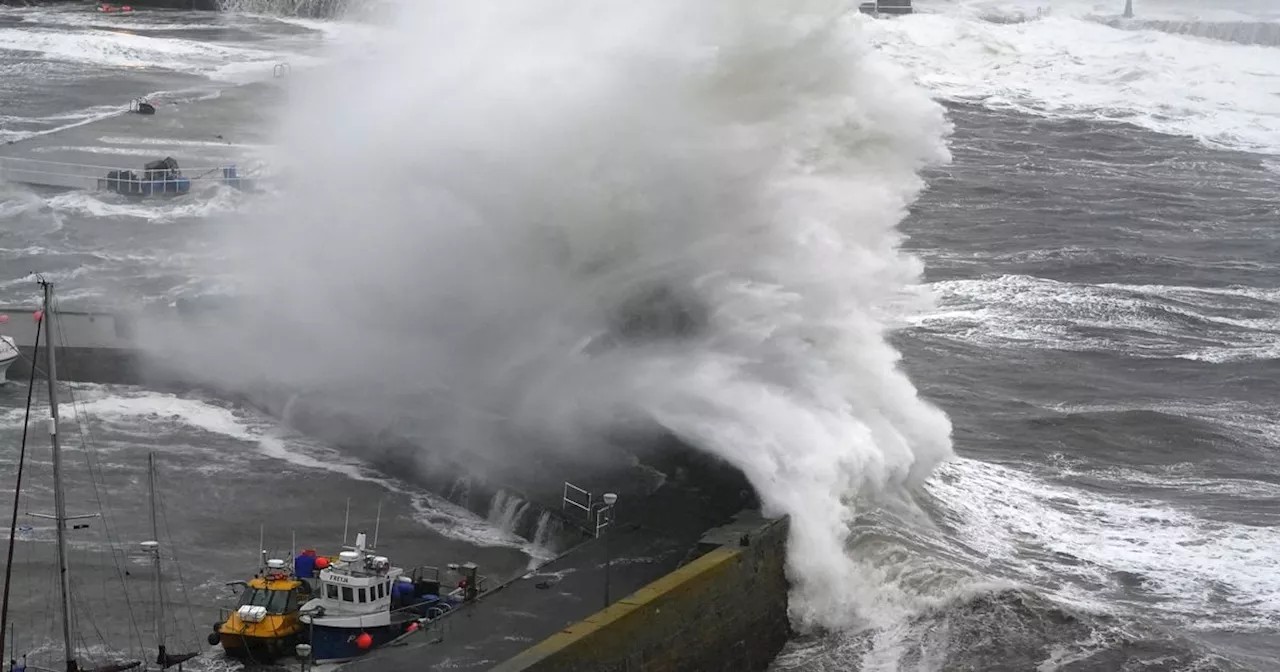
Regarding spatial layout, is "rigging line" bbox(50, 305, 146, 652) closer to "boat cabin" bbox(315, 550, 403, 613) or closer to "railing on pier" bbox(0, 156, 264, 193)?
"boat cabin" bbox(315, 550, 403, 613)

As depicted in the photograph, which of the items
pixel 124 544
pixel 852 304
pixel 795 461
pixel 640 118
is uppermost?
pixel 640 118

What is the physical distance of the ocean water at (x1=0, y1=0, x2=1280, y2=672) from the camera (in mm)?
19250

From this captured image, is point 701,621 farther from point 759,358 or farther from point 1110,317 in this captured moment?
point 1110,317

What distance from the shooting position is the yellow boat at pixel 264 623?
1664 cm

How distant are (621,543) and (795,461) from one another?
8.84ft

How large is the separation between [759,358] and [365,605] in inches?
275

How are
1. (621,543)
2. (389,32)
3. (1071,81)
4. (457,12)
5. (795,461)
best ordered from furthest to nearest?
(1071,81) < (389,32) < (457,12) < (795,461) < (621,543)

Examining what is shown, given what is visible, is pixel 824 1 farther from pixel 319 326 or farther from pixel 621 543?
pixel 319 326

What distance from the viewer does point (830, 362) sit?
2216 cm

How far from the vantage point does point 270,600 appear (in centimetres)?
1694

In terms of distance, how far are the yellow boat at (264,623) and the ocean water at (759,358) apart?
29.0 inches

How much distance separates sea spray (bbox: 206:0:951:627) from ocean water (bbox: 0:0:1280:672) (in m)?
0.05

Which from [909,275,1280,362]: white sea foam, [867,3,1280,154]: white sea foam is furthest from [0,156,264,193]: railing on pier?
[867,3,1280,154]: white sea foam

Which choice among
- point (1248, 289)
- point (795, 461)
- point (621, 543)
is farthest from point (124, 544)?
point (1248, 289)
